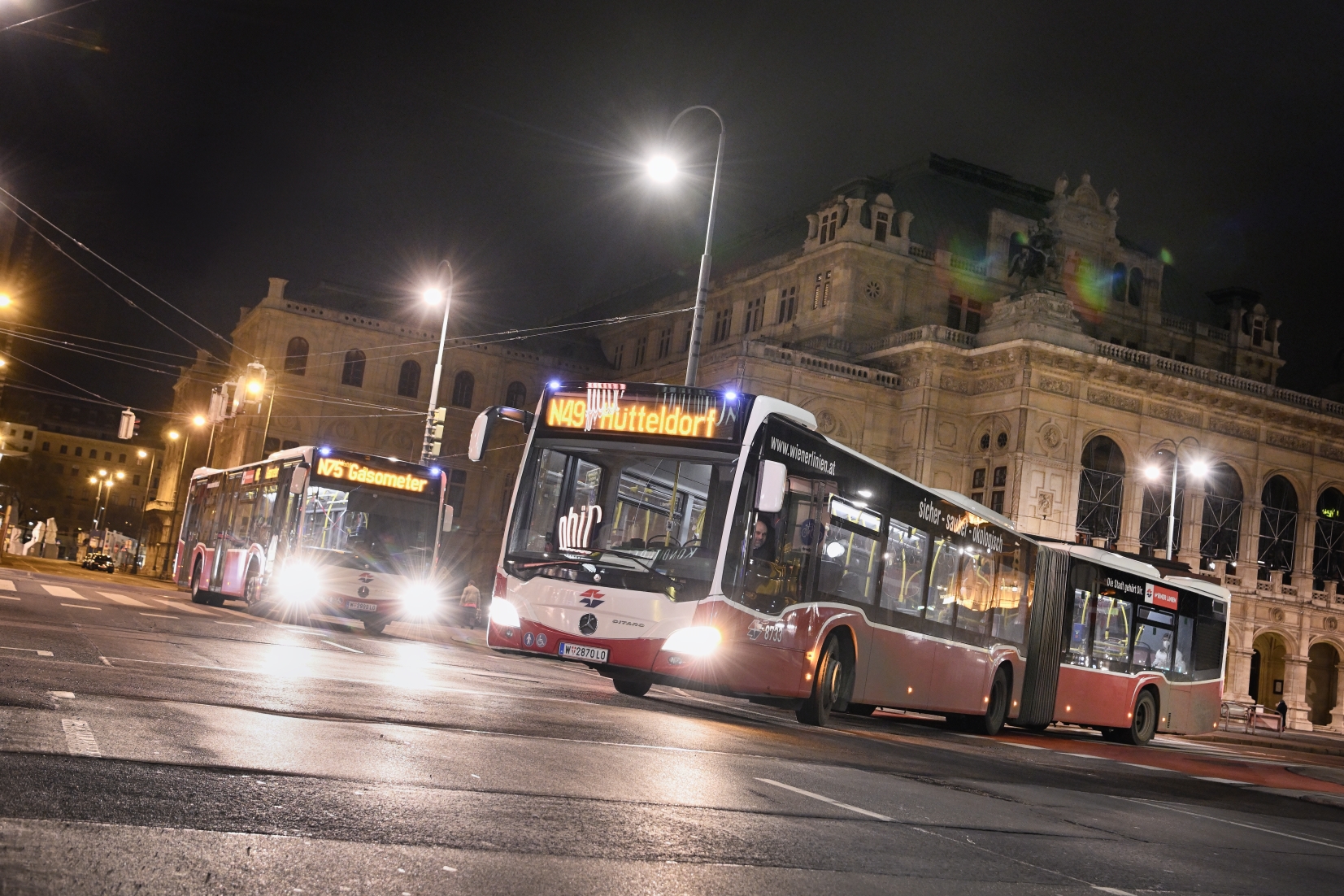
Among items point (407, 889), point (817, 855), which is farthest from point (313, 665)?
point (407, 889)

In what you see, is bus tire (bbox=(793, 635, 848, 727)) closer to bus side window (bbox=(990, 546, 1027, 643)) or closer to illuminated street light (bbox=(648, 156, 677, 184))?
bus side window (bbox=(990, 546, 1027, 643))

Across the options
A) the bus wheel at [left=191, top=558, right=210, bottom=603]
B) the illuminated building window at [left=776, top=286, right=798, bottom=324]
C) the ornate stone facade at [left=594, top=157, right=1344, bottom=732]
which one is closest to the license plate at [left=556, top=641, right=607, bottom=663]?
the bus wheel at [left=191, top=558, right=210, bottom=603]

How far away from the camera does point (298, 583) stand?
2352 centimetres

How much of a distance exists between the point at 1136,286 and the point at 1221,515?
1099 cm

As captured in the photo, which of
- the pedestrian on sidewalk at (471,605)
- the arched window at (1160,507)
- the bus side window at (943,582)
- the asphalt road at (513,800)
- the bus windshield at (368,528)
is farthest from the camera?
the arched window at (1160,507)

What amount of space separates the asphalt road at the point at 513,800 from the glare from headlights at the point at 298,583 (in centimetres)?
896

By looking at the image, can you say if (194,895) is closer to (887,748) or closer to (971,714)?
(887,748)

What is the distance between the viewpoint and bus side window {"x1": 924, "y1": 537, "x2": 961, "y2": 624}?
55.4ft

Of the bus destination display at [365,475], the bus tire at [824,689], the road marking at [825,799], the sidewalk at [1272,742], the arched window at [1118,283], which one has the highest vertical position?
the arched window at [1118,283]

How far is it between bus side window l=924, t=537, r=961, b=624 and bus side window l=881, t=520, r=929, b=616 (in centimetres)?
26

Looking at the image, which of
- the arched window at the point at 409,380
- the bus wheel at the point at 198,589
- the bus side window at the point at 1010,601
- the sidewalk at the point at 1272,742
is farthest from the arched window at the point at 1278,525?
the bus wheel at the point at 198,589

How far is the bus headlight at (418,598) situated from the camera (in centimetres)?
2406

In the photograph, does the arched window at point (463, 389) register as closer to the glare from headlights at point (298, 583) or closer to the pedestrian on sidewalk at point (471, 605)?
the pedestrian on sidewalk at point (471, 605)

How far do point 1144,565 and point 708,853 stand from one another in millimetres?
19955
